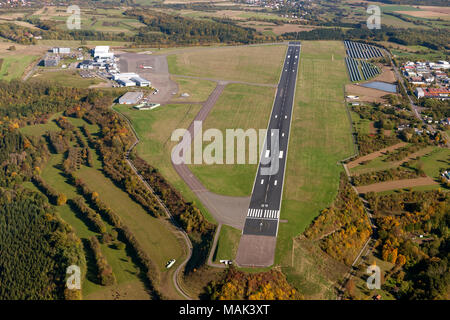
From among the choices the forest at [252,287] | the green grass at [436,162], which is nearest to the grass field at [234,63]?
the green grass at [436,162]

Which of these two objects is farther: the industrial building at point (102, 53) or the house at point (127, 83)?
the industrial building at point (102, 53)

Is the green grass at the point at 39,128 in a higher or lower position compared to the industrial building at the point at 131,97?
lower

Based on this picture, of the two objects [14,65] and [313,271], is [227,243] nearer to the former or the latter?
[313,271]

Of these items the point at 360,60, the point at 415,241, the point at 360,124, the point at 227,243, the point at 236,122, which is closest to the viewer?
the point at 227,243

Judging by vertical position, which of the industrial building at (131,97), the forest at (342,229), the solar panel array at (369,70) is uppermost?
the solar panel array at (369,70)
